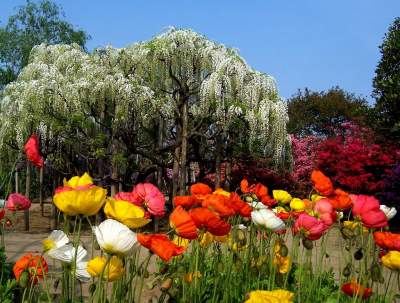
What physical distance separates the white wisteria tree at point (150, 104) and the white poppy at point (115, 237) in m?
9.29

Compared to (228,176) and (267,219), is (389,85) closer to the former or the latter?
(228,176)

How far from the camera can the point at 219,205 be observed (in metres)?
1.88

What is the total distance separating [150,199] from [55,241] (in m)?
0.33

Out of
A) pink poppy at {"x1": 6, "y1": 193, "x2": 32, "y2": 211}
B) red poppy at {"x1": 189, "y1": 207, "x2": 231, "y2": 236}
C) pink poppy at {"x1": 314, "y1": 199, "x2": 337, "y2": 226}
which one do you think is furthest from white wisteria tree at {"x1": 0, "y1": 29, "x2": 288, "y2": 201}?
red poppy at {"x1": 189, "y1": 207, "x2": 231, "y2": 236}

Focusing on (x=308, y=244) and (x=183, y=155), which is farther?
(x=183, y=155)

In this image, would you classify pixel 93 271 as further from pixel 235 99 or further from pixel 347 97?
pixel 347 97

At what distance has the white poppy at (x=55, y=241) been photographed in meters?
1.50

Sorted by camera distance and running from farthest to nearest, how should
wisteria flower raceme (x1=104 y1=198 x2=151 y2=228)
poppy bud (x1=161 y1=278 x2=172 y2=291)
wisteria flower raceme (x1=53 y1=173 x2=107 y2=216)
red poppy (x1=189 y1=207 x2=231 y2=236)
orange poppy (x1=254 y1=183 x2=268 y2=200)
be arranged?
1. orange poppy (x1=254 y1=183 x2=268 y2=200)
2. red poppy (x1=189 y1=207 x2=231 y2=236)
3. poppy bud (x1=161 y1=278 x2=172 y2=291)
4. wisteria flower raceme (x1=104 y1=198 x2=151 y2=228)
5. wisteria flower raceme (x1=53 y1=173 x2=107 y2=216)

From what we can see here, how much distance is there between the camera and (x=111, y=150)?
1141 centimetres

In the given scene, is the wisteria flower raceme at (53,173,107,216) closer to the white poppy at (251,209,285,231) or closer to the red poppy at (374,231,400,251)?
the white poppy at (251,209,285,231)

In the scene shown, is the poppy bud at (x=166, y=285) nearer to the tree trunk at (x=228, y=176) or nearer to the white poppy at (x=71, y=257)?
the white poppy at (x=71, y=257)

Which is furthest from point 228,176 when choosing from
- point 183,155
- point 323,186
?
point 323,186

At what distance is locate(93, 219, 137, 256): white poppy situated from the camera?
1257 mm

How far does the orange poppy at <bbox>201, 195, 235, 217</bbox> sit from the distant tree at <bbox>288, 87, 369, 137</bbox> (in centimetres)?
2294
